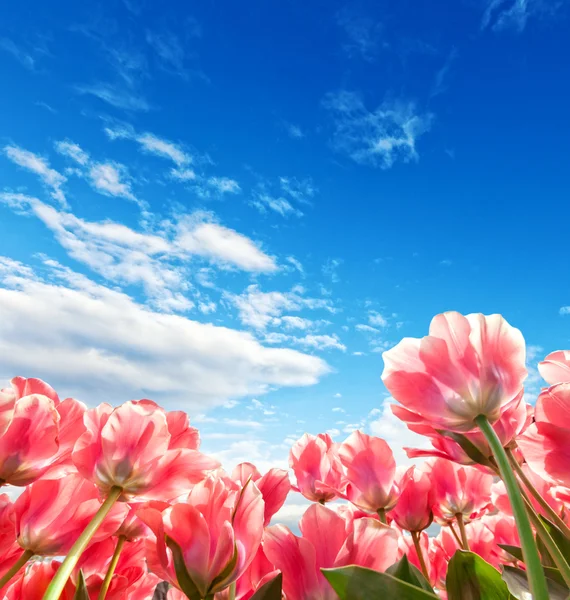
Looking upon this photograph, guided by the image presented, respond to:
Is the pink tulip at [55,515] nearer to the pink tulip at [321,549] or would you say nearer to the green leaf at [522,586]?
the pink tulip at [321,549]

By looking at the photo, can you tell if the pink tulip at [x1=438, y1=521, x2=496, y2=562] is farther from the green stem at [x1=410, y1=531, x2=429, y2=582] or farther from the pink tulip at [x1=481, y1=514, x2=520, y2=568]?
the green stem at [x1=410, y1=531, x2=429, y2=582]

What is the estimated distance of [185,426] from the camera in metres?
0.93

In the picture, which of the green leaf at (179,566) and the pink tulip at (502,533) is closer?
the green leaf at (179,566)

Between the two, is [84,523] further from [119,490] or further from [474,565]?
[474,565]

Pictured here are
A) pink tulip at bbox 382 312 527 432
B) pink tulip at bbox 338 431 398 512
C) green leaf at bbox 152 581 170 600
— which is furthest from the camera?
pink tulip at bbox 338 431 398 512

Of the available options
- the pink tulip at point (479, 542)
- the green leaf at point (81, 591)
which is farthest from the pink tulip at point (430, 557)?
the green leaf at point (81, 591)

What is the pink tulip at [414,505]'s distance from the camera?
1.32 m

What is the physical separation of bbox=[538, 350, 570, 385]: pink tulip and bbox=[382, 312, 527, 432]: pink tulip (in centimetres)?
12

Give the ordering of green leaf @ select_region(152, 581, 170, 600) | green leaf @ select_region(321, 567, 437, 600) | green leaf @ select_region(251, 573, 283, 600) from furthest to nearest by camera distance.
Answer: green leaf @ select_region(152, 581, 170, 600), green leaf @ select_region(251, 573, 283, 600), green leaf @ select_region(321, 567, 437, 600)

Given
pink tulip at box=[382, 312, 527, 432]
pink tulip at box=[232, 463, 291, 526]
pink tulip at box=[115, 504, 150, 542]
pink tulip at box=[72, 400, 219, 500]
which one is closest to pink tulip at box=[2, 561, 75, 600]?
pink tulip at box=[115, 504, 150, 542]

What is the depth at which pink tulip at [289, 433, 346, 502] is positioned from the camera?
1.51 m

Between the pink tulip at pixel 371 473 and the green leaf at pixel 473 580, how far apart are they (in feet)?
1.78

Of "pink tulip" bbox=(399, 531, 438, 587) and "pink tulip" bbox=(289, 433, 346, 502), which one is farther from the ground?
"pink tulip" bbox=(289, 433, 346, 502)

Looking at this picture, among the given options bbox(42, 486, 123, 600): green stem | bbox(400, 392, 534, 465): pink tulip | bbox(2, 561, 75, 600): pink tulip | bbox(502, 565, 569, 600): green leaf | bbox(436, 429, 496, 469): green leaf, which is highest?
bbox(400, 392, 534, 465): pink tulip
